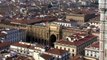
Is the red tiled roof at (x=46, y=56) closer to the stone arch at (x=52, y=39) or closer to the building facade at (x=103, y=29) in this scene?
the building facade at (x=103, y=29)

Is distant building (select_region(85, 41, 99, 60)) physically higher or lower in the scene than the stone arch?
higher

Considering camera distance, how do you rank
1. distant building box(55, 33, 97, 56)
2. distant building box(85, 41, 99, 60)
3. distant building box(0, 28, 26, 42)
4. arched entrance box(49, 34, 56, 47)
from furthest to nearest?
arched entrance box(49, 34, 56, 47)
distant building box(0, 28, 26, 42)
distant building box(55, 33, 97, 56)
distant building box(85, 41, 99, 60)

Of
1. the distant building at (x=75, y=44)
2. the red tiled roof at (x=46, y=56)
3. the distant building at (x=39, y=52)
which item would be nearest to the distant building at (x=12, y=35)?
the distant building at (x=39, y=52)

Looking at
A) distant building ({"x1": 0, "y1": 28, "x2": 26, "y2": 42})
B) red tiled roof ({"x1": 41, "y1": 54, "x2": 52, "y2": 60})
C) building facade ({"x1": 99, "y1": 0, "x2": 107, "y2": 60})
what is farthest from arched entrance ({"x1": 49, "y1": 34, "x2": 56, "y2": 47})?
building facade ({"x1": 99, "y1": 0, "x2": 107, "y2": 60})

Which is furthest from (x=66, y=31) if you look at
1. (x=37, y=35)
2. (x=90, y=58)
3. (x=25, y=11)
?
(x=25, y=11)

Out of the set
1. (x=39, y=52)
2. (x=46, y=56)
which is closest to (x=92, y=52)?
(x=39, y=52)

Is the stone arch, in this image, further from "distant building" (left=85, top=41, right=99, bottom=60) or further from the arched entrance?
"distant building" (left=85, top=41, right=99, bottom=60)

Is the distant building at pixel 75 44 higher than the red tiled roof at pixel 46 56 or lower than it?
lower

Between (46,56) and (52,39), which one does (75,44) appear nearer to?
(46,56)

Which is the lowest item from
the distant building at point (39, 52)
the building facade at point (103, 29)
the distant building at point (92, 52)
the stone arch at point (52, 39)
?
the stone arch at point (52, 39)

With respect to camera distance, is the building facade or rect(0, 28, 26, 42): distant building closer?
the building facade

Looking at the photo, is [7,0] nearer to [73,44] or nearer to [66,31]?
[66,31]
